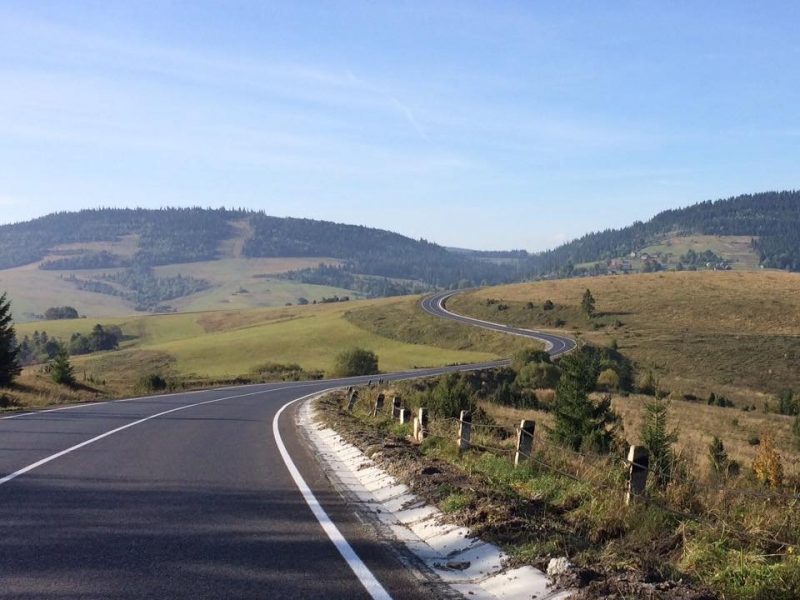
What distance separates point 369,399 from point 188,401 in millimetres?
7530

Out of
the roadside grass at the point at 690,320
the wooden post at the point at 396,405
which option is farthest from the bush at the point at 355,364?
the wooden post at the point at 396,405

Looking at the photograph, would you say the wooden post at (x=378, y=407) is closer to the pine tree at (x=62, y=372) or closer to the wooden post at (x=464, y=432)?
the wooden post at (x=464, y=432)

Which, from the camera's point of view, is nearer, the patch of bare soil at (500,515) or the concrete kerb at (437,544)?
the patch of bare soil at (500,515)

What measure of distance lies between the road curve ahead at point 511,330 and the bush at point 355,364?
1589cm

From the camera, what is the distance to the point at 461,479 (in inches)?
417

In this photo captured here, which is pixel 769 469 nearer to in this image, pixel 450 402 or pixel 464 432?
pixel 464 432

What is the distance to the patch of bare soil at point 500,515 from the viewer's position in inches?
227

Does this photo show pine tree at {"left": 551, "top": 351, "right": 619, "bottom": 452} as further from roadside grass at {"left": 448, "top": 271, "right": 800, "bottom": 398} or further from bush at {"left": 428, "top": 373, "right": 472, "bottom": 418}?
roadside grass at {"left": 448, "top": 271, "right": 800, "bottom": 398}

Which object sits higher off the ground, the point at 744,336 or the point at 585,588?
the point at 585,588

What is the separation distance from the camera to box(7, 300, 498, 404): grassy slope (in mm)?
80125

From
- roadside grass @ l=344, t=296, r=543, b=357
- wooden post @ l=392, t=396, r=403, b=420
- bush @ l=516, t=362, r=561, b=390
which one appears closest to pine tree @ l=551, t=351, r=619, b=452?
wooden post @ l=392, t=396, r=403, b=420

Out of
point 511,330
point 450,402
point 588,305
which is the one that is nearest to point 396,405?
point 450,402

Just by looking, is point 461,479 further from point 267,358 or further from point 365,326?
point 365,326

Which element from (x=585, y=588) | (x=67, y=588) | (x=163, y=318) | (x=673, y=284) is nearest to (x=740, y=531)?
(x=585, y=588)
